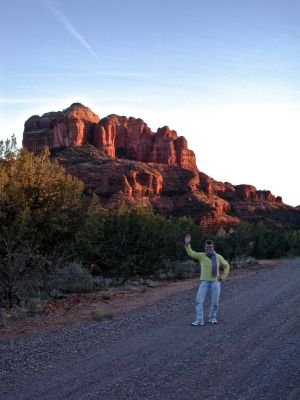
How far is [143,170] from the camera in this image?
10431cm

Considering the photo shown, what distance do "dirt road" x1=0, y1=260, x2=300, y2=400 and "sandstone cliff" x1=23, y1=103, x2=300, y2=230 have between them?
6472 cm

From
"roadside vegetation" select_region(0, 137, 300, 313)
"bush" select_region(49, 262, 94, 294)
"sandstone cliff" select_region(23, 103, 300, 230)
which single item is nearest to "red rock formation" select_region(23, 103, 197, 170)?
"sandstone cliff" select_region(23, 103, 300, 230)

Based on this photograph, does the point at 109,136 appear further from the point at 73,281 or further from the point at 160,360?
the point at 160,360

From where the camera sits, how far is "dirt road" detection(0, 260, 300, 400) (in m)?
5.80

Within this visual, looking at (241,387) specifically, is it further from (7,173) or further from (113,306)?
(7,173)

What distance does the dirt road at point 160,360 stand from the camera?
580 cm

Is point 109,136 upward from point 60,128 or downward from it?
downward

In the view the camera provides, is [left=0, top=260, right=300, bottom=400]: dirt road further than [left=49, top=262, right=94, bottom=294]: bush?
No

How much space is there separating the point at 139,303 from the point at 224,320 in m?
3.99

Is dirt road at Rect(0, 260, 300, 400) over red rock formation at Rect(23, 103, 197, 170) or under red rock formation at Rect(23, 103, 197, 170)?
under

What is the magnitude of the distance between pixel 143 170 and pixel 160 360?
97543 millimetres

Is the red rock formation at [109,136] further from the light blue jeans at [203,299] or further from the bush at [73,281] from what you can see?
the light blue jeans at [203,299]

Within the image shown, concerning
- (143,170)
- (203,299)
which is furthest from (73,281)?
(143,170)

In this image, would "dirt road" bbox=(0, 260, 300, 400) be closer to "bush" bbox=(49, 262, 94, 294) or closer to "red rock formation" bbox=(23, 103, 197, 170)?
"bush" bbox=(49, 262, 94, 294)
